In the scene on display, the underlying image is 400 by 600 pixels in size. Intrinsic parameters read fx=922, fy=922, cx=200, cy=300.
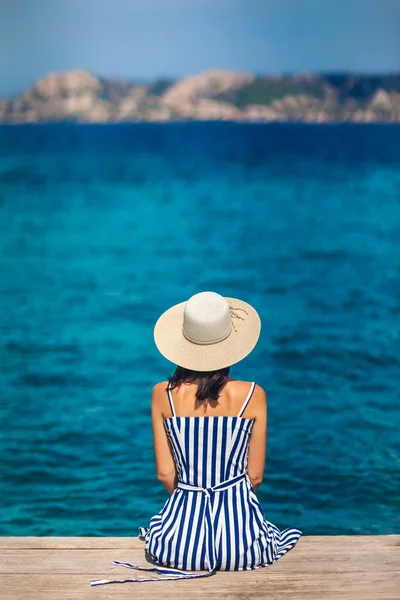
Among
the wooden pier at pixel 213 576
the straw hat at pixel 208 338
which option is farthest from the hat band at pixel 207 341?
the wooden pier at pixel 213 576

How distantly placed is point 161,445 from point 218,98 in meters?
99.8

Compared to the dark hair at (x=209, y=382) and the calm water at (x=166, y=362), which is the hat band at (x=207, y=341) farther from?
the calm water at (x=166, y=362)

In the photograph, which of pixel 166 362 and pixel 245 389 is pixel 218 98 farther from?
pixel 245 389

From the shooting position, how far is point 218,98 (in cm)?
10019

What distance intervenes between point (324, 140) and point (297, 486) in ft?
220

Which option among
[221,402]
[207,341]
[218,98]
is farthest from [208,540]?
[218,98]

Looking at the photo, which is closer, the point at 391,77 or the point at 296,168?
the point at 296,168

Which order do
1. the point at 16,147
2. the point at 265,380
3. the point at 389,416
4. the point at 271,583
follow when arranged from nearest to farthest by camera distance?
1. the point at 271,583
2. the point at 389,416
3. the point at 265,380
4. the point at 16,147

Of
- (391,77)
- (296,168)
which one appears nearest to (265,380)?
(296,168)

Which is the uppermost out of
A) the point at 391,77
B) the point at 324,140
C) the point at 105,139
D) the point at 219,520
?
A: the point at 391,77

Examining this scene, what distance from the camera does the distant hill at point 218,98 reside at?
3767 inches

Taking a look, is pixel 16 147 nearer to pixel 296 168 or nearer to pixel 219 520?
pixel 296 168

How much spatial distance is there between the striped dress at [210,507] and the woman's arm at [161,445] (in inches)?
1.3

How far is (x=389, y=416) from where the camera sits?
7598 millimetres
